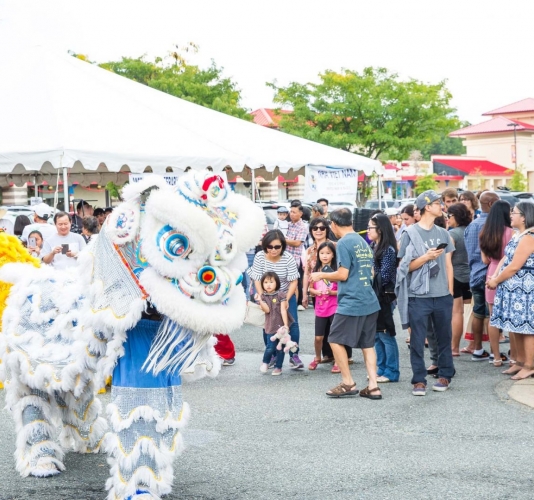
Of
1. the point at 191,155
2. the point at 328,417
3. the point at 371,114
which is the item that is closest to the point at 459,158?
the point at 371,114

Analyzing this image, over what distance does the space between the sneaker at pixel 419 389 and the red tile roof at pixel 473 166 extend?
5863 cm

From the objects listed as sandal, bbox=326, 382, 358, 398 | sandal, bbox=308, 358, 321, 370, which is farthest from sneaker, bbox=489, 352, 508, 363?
sandal, bbox=326, 382, 358, 398

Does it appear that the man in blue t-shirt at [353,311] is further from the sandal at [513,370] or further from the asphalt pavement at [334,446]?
the sandal at [513,370]

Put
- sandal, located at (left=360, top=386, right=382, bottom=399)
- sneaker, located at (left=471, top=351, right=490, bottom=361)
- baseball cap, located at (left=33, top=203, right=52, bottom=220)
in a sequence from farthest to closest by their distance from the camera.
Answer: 1. baseball cap, located at (left=33, top=203, right=52, bottom=220)
2. sneaker, located at (left=471, top=351, right=490, bottom=361)
3. sandal, located at (left=360, top=386, right=382, bottom=399)

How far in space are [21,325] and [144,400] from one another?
1262mm

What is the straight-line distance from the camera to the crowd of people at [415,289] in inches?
287

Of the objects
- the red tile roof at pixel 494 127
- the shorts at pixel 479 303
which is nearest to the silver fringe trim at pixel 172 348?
the shorts at pixel 479 303

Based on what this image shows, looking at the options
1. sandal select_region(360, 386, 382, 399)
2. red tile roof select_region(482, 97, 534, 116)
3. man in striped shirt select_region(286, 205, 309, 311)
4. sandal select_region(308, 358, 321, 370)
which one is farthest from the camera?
red tile roof select_region(482, 97, 534, 116)

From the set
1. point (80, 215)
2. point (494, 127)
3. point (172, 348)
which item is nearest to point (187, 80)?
point (80, 215)

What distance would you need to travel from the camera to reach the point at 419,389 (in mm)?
7297

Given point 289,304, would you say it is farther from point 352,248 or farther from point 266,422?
point 266,422

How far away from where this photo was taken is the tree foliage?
36375 mm

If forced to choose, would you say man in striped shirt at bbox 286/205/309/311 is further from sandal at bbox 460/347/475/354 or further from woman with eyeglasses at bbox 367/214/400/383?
woman with eyeglasses at bbox 367/214/400/383

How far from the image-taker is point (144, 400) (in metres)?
4.31
